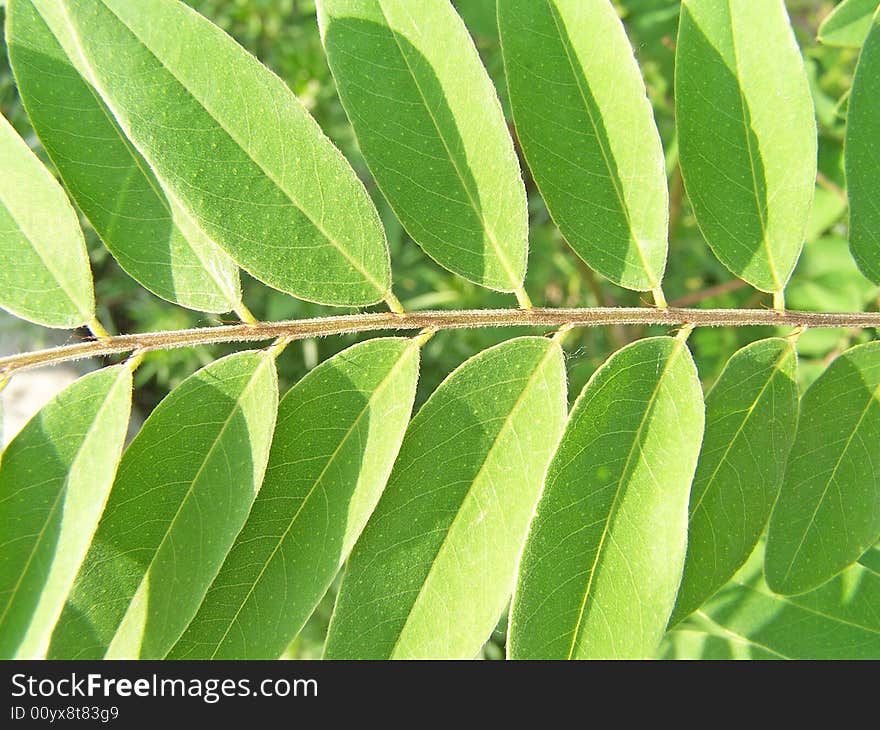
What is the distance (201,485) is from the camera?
1.06m

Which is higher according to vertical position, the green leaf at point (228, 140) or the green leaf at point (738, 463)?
the green leaf at point (228, 140)

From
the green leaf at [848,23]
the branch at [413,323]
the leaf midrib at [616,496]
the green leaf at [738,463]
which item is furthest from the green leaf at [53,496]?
the green leaf at [848,23]

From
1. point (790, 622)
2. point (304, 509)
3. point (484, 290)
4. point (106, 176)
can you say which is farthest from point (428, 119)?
point (484, 290)

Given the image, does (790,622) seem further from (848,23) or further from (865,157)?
(848,23)

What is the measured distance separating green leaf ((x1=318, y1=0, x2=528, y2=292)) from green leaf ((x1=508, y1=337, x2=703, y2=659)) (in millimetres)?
293

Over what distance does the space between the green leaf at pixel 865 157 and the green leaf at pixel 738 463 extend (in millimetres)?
204

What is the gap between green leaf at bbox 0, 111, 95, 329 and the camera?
107 centimetres

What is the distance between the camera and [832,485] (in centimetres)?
116

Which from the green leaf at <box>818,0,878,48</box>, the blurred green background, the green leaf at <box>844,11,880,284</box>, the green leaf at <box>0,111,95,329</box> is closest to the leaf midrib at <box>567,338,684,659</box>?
the green leaf at <box>844,11,880,284</box>

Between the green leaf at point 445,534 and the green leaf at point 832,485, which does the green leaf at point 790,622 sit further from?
the green leaf at point 445,534

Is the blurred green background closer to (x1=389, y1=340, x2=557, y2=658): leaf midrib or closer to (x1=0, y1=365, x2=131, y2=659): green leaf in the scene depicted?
(x1=389, y1=340, x2=557, y2=658): leaf midrib

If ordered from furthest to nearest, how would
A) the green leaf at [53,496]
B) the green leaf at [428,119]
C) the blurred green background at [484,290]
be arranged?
1. the blurred green background at [484,290]
2. the green leaf at [428,119]
3. the green leaf at [53,496]

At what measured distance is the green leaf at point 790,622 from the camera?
57.4 inches
